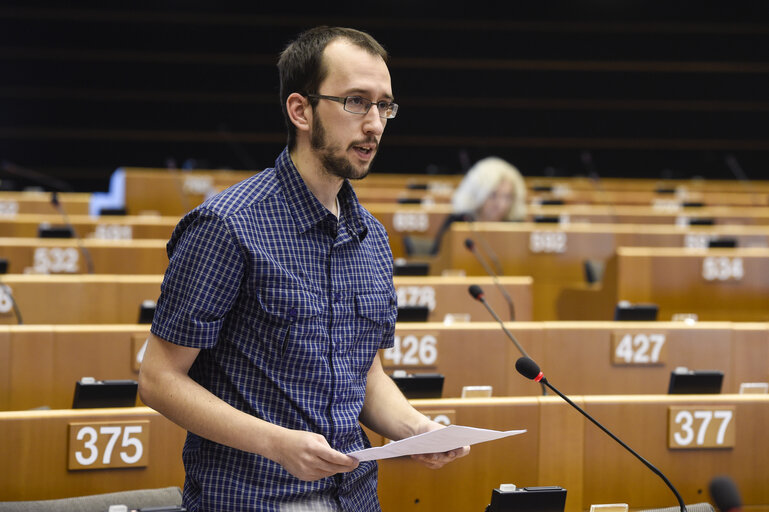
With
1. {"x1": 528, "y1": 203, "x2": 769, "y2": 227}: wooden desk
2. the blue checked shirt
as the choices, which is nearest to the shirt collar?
the blue checked shirt

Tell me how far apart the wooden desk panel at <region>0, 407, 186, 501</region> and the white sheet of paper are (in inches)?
36.1

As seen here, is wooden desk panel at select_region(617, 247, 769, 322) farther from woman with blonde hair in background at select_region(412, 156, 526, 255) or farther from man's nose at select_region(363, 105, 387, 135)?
man's nose at select_region(363, 105, 387, 135)

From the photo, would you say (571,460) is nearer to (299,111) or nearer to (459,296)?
(299,111)

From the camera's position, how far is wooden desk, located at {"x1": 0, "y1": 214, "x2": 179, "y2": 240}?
17.0 ft

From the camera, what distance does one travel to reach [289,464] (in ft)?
4.30

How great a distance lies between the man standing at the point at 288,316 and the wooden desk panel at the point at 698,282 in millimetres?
2980

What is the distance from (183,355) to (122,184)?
588 centimetres

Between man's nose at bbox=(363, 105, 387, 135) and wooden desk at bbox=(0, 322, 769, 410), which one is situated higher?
man's nose at bbox=(363, 105, 387, 135)

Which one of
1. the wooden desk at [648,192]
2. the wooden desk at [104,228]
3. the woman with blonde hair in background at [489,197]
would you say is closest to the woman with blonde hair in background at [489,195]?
the woman with blonde hair in background at [489,197]

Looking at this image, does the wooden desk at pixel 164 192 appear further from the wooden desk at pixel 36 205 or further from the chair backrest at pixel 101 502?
the chair backrest at pixel 101 502

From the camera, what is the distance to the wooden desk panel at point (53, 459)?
201cm

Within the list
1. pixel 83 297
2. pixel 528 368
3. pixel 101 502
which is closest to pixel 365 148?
pixel 528 368

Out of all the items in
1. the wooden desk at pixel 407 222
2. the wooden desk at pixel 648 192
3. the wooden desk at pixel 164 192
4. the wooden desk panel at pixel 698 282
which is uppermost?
the wooden desk at pixel 648 192

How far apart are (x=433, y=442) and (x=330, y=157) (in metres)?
0.46
